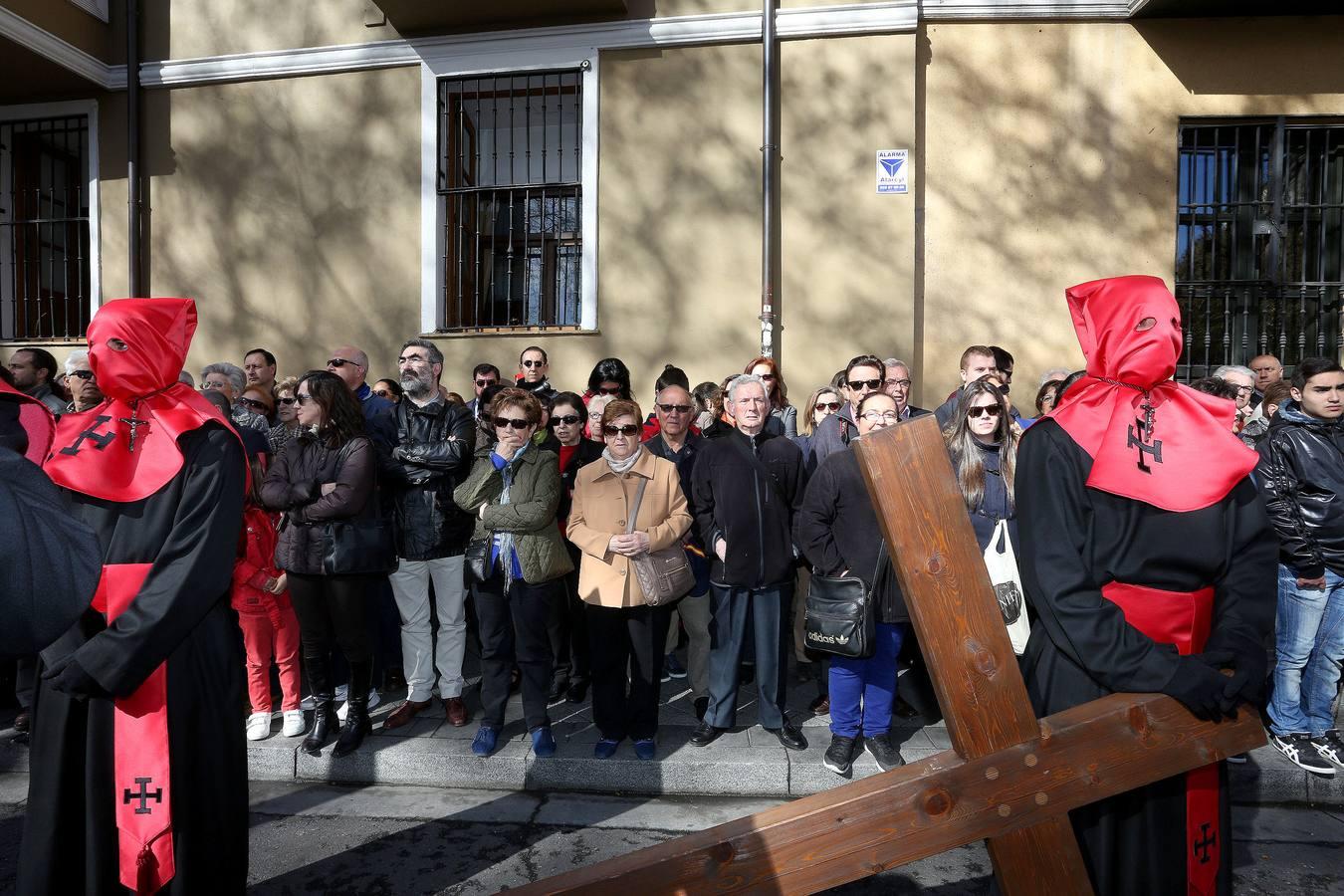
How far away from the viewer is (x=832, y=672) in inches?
186

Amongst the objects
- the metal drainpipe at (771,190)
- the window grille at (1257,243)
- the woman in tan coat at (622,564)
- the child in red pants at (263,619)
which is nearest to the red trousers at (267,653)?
the child in red pants at (263,619)

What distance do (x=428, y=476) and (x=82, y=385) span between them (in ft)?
8.20

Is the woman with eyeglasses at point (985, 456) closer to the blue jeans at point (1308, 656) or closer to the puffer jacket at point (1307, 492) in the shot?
the puffer jacket at point (1307, 492)

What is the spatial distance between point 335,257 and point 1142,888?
363 inches

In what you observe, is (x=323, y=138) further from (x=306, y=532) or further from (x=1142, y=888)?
(x=1142, y=888)

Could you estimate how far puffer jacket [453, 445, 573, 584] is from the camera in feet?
15.6

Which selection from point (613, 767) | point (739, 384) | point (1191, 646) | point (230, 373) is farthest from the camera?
point (230, 373)

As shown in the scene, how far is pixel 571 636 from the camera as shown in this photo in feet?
19.5

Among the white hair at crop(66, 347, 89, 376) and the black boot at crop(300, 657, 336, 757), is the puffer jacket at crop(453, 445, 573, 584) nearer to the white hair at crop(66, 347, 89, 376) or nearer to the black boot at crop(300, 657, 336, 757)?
the black boot at crop(300, 657, 336, 757)

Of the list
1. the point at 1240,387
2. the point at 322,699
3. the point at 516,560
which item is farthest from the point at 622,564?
the point at 1240,387

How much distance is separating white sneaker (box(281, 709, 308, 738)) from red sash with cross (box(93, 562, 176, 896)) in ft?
7.70

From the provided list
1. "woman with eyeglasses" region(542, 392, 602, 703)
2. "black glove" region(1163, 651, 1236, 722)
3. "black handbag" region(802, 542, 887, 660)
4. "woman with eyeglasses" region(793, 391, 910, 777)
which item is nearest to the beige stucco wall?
"woman with eyeglasses" region(542, 392, 602, 703)

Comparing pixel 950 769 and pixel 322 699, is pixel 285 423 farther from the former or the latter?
pixel 950 769

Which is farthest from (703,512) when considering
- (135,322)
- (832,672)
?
(135,322)
